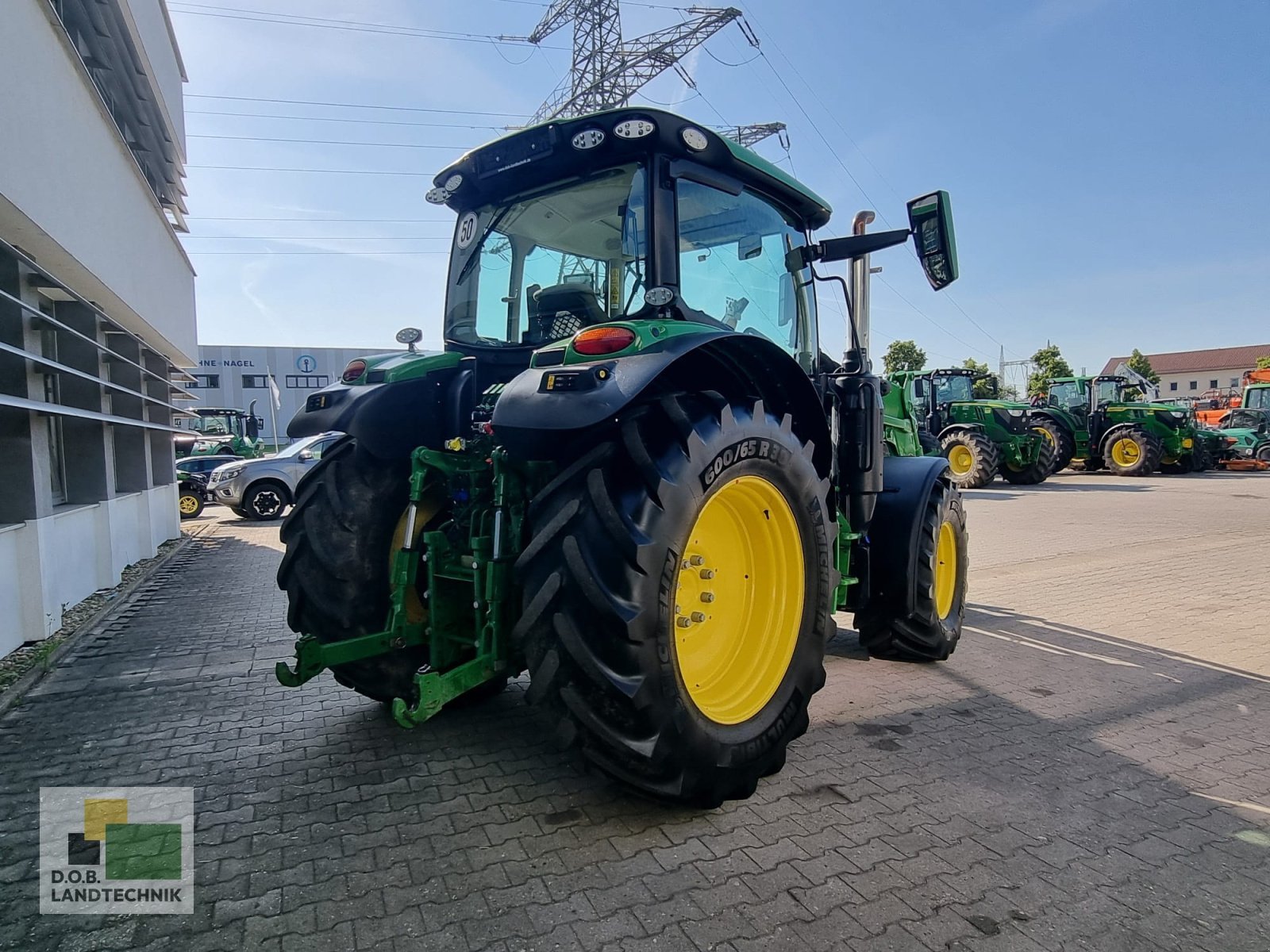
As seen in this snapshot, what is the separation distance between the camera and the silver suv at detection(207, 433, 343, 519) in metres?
12.8

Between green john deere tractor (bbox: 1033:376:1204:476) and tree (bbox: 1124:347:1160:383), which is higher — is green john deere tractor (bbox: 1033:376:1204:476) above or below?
below

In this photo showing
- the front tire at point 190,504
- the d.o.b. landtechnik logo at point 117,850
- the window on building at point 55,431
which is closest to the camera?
the d.o.b. landtechnik logo at point 117,850

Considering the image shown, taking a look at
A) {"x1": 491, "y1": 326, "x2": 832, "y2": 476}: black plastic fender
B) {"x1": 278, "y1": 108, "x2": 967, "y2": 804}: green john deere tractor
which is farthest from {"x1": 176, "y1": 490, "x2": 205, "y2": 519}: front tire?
{"x1": 491, "y1": 326, "x2": 832, "y2": 476}: black plastic fender

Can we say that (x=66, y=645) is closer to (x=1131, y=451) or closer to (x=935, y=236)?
(x=935, y=236)

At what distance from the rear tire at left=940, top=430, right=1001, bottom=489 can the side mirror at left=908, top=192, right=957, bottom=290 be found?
14.2 meters

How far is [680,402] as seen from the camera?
2.66m

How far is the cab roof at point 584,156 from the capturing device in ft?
9.47

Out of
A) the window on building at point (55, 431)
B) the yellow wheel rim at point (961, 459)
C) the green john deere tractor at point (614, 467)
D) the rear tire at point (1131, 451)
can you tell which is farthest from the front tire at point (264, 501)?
the rear tire at point (1131, 451)

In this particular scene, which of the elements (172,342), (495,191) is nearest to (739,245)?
(495,191)

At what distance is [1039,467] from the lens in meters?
18.1

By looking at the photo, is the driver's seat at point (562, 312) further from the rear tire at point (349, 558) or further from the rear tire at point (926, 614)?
the rear tire at point (926, 614)

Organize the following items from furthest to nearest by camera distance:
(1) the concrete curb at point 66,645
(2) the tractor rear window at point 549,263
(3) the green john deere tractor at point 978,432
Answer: (3) the green john deere tractor at point 978,432
(1) the concrete curb at point 66,645
(2) the tractor rear window at point 549,263

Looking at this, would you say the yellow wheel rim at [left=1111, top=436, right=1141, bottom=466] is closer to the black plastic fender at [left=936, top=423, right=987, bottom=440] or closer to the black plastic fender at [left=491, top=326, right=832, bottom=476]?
the black plastic fender at [left=936, top=423, right=987, bottom=440]

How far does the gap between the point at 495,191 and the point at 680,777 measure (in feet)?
8.94
